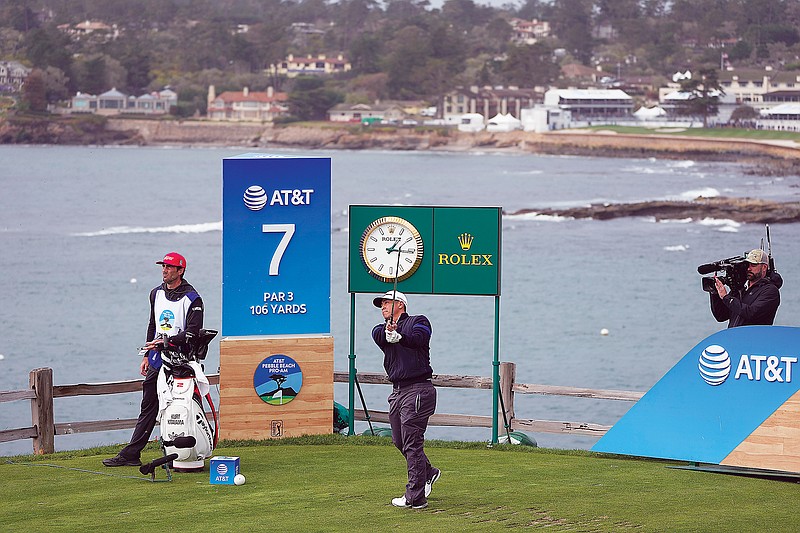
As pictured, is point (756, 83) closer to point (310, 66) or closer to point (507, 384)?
point (310, 66)

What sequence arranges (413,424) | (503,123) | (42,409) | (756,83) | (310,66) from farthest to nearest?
1. (310,66)
2. (503,123)
3. (756,83)
4. (42,409)
5. (413,424)

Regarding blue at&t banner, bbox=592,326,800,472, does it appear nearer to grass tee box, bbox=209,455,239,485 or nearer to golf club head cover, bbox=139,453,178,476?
grass tee box, bbox=209,455,239,485

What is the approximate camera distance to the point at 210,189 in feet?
336

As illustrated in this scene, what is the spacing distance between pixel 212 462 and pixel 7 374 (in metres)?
22.3

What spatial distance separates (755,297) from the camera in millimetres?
10297

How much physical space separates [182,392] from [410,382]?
192 centimetres

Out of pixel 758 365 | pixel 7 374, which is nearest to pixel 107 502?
pixel 758 365

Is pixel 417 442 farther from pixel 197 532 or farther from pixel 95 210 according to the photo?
pixel 95 210

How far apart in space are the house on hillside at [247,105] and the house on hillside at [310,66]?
14.6m

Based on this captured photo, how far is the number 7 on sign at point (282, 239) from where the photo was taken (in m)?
12.1

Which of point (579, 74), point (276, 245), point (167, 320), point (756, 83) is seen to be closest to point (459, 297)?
point (276, 245)

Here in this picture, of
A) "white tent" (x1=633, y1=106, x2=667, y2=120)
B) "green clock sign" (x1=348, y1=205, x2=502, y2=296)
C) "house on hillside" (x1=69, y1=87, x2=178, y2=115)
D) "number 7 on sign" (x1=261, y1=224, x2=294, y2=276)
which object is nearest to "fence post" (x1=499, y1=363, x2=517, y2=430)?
"green clock sign" (x1=348, y1=205, x2=502, y2=296)

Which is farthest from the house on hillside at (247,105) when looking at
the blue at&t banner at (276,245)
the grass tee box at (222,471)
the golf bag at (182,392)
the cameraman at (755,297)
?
the grass tee box at (222,471)

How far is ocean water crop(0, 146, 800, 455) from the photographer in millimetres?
30688
